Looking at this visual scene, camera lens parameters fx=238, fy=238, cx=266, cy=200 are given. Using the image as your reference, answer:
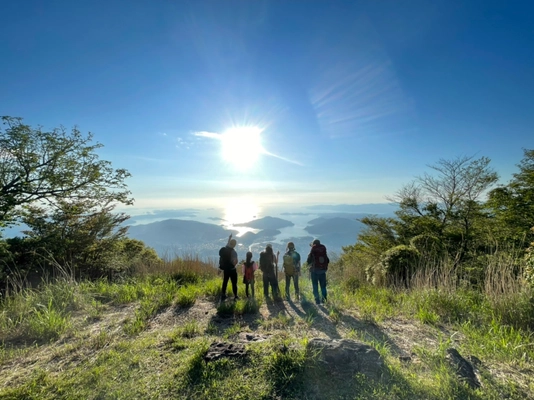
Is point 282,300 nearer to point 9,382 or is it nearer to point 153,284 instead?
point 153,284

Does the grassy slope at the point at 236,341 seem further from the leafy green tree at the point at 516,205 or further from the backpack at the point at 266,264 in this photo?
the leafy green tree at the point at 516,205

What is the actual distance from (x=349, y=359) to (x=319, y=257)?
Result: 161 inches

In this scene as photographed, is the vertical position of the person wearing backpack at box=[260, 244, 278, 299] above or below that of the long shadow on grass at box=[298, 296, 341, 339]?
above

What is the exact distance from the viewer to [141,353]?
3.39 metres

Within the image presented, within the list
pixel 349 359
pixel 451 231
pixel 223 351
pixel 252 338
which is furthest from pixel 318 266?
pixel 451 231

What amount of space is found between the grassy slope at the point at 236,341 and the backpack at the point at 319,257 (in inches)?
39.0

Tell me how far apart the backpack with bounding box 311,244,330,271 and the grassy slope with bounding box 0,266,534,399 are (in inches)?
39.0

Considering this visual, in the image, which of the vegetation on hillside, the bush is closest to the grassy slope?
the vegetation on hillside

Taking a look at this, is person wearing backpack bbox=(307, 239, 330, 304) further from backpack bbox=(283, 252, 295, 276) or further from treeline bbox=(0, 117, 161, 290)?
treeline bbox=(0, 117, 161, 290)

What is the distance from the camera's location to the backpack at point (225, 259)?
677 cm

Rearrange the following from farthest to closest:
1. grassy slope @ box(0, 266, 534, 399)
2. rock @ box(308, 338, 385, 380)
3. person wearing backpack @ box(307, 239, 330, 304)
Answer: person wearing backpack @ box(307, 239, 330, 304)
rock @ box(308, 338, 385, 380)
grassy slope @ box(0, 266, 534, 399)

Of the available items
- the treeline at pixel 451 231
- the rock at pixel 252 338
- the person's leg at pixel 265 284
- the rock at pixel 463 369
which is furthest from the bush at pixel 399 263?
the rock at pixel 252 338

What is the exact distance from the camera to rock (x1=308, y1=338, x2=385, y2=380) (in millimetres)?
2779

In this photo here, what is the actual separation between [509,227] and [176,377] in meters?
13.8
